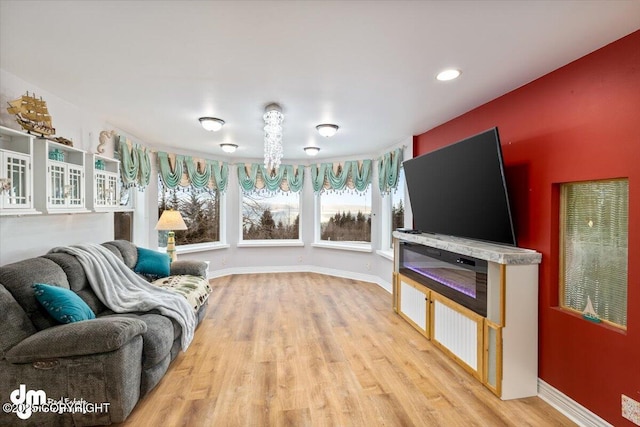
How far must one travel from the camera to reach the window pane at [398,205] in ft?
15.9

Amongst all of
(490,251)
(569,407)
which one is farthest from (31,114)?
(569,407)

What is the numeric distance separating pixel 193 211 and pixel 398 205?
12.5 feet

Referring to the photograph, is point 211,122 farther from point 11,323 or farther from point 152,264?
point 11,323

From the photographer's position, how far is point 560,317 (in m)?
2.12

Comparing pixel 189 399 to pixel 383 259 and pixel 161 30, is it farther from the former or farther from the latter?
pixel 383 259

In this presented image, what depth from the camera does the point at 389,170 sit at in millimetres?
4766

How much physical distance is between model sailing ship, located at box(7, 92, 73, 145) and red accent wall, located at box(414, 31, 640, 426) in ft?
12.8

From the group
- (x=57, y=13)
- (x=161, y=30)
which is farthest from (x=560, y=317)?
(x=57, y=13)

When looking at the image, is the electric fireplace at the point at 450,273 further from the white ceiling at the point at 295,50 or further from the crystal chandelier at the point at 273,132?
the crystal chandelier at the point at 273,132

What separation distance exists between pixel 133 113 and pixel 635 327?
4.55 meters

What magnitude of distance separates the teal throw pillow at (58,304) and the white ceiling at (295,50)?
5.32 feet

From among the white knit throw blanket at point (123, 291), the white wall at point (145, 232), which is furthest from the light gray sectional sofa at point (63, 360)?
the white wall at point (145, 232)

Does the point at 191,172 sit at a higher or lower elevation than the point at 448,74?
lower

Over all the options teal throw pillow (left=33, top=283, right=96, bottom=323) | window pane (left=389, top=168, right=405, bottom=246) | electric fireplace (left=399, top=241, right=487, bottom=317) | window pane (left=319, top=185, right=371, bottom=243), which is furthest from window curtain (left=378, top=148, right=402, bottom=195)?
teal throw pillow (left=33, top=283, right=96, bottom=323)
